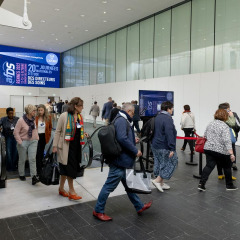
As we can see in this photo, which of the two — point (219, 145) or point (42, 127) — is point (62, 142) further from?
point (219, 145)

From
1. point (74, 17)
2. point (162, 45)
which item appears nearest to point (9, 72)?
point (74, 17)

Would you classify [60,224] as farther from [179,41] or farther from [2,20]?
[179,41]

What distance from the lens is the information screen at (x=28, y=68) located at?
76.9 feet

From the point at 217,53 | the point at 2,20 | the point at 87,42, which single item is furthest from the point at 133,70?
the point at 2,20

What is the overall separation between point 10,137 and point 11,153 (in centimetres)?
39

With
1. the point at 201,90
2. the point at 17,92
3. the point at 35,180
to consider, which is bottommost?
the point at 35,180

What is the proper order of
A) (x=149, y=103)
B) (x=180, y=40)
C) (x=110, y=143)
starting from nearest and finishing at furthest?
(x=110, y=143), (x=149, y=103), (x=180, y=40)

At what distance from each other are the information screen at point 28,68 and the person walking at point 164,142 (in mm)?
22293

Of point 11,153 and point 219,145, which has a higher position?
point 219,145

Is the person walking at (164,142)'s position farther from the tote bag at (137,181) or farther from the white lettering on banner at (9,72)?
the white lettering on banner at (9,72)

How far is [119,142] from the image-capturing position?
3.12 metres

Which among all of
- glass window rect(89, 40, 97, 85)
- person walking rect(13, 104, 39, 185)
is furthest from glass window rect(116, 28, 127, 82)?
person walking rect(13, 104, 39, 185)

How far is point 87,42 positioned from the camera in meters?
22.1

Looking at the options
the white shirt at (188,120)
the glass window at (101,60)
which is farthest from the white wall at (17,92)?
the white shirt at (188,120)
